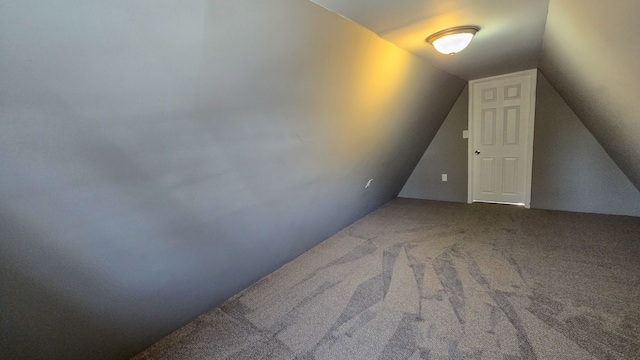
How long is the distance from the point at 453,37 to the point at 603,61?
88cm

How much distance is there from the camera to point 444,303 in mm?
2092

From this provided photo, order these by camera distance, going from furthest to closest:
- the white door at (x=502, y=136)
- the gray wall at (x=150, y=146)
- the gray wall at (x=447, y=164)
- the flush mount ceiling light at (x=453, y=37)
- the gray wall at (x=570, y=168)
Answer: the gray wall at (x=447, y=164) < the white door at (x=502, y=136) < the gray wall at (x=570, y=168) < the flush mount ceiling light at (x=453, y=37) < the gray wall at (x=150, y=146)

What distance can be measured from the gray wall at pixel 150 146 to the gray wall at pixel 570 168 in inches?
114

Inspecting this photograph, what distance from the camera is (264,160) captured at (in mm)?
1774

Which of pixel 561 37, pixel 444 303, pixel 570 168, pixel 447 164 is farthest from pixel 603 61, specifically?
pixel 447 164

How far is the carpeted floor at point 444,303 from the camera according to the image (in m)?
1.69

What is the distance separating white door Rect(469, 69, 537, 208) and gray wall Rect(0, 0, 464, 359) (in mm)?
2667

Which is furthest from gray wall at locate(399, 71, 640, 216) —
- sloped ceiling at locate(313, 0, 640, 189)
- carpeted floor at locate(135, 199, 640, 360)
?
sloped ceiling at locate(313, 0, 640, 189)

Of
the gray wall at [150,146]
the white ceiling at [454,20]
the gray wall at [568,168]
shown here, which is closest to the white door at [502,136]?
the gray wall at [568,168]

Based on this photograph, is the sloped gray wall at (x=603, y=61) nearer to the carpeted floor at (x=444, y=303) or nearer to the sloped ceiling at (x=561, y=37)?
the sloped ceiling at (x=561, y=37)

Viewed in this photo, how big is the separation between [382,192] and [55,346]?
12.5ft

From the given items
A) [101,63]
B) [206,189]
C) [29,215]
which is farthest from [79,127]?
[206,189]

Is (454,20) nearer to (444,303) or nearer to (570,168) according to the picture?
(444,303)

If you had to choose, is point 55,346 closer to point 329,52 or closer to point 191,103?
point 191,103
